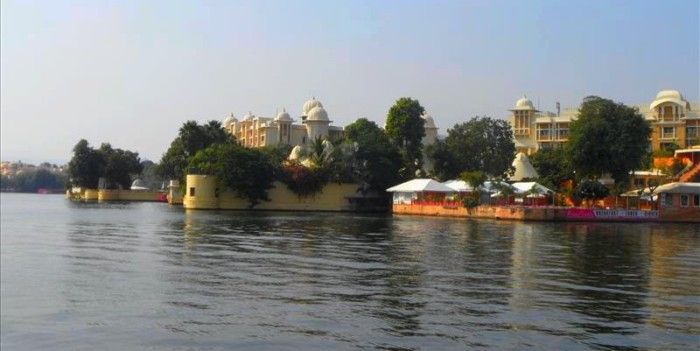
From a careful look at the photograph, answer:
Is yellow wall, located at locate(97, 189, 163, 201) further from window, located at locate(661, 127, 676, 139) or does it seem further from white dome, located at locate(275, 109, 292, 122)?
window, located at locate(661, 127, 676, 139)

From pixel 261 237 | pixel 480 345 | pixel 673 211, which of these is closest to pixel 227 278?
pixel 480 345

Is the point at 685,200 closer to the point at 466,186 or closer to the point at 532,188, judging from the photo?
the point at 532,188

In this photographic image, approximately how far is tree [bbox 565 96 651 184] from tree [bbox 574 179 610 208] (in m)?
3.50

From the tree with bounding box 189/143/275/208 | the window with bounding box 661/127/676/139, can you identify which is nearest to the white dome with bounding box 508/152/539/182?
the tree with bounding box 189/143/275/208

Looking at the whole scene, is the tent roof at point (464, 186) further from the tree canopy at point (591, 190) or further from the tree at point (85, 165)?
the tree at point (85, 165)

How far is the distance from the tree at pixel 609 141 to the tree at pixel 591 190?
3.50 m

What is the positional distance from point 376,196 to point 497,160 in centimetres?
998

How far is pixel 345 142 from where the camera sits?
64.4 meters

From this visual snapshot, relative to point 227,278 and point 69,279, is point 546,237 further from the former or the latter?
point 69,279

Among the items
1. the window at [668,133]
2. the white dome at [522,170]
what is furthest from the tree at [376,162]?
the window at [668,133]

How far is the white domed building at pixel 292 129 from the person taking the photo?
8100cm

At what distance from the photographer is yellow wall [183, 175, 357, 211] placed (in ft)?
203

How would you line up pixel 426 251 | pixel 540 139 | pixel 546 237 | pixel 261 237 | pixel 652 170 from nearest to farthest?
pixel 426 251
pixel 261 237
pixel 546 237
pixel 652 170
pixel 540 139

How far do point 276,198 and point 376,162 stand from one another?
27.0ft
